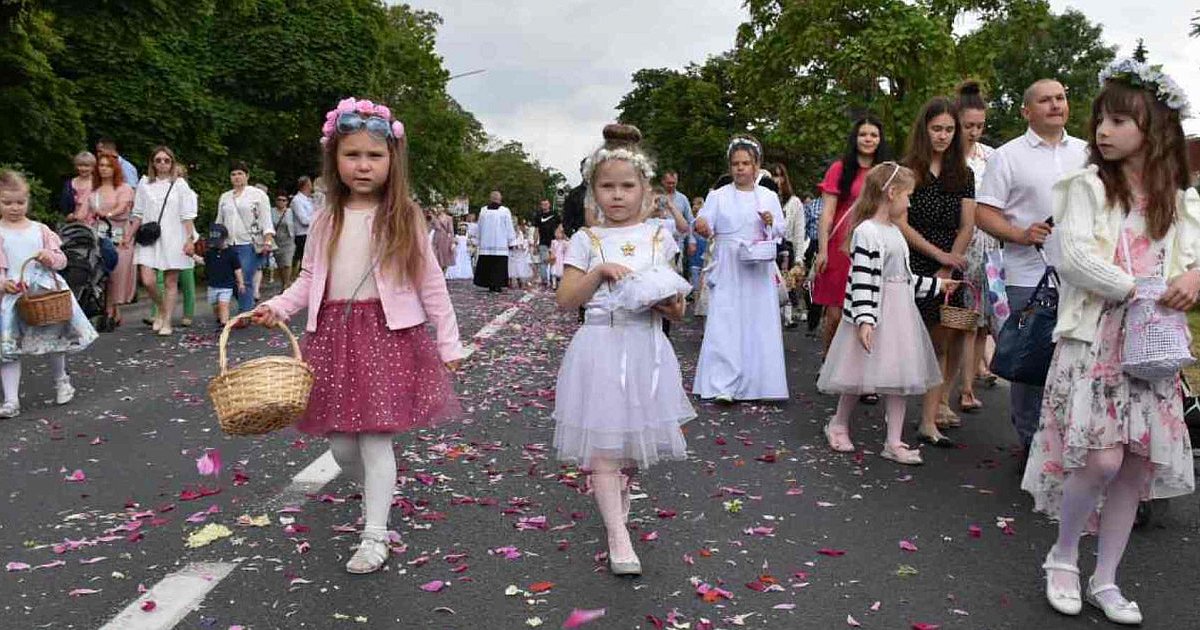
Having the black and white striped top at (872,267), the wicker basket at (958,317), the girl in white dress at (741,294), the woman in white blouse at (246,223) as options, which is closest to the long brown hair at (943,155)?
the black and white striped top at (872,267)

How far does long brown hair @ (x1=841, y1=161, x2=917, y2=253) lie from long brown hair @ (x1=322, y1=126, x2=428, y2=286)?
123 inches

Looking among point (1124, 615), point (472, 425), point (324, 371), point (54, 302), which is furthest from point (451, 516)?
point (54, 302)

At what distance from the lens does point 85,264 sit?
37.4ft

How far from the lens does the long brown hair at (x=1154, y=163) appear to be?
387 centimetres

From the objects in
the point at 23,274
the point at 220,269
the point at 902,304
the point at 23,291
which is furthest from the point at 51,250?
the point at 902,304

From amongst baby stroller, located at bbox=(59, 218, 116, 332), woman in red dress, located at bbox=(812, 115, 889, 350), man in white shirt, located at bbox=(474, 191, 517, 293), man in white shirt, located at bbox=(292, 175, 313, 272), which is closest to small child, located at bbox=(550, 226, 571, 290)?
man in white shirt, located at bbox=(474, 191, 517, 293)

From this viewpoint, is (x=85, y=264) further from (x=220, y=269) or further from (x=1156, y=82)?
(x=1156, y=82)

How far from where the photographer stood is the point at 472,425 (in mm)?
7418

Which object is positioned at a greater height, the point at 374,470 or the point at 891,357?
the point at 891,357

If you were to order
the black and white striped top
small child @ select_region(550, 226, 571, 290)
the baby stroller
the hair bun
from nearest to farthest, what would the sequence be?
the black and white striped top
the hair bun
the baby stroller
small child @ select_region(550, 226, 571, 290)

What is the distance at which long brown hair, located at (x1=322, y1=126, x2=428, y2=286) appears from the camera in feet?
14.9

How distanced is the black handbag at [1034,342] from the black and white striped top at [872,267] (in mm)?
1056

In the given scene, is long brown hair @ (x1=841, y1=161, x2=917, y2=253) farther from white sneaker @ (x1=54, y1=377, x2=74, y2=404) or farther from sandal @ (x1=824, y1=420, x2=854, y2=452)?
white sneaker @ (x1=54, y1=377, x2=74, y2=404)

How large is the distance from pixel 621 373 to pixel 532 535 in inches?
36.7
